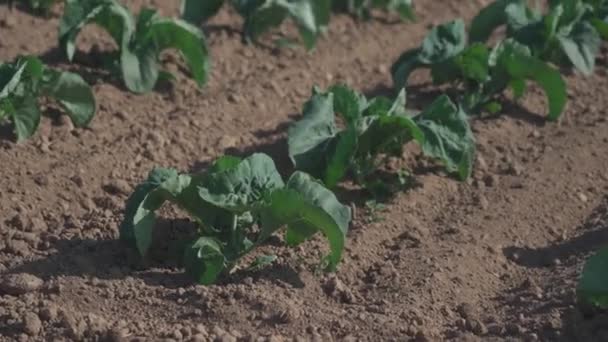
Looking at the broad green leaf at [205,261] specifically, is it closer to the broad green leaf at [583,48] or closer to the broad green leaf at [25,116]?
the broad green leaf at [25,116]

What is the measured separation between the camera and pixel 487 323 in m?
5.57

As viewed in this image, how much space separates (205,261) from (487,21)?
3.16m

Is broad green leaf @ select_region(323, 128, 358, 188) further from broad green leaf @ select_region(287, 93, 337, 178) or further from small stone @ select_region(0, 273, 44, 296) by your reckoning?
small stone @ select_region(0, 273, 44, 296)

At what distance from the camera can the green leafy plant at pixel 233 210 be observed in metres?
5.62

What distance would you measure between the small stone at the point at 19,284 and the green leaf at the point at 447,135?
79.8 inches

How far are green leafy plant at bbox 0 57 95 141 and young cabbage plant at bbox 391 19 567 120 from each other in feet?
5.69

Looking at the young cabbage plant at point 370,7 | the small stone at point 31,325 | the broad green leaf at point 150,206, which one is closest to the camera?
the small stone at point 31,325

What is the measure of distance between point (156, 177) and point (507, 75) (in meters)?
2.52

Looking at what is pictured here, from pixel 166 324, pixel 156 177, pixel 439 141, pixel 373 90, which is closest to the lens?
pixel 166 324

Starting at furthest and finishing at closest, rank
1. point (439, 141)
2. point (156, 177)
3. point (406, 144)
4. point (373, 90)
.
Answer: point (373, 90)
point (406, 144)
point (439, 141)
point (156, 177)

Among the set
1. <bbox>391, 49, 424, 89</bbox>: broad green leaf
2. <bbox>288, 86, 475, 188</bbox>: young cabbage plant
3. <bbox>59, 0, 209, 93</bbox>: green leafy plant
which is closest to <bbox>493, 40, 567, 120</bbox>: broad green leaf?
<bbox>391, 49, 424, 89</bbox>: broad green leaf

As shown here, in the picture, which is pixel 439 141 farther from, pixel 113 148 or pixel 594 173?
pixel 113 148

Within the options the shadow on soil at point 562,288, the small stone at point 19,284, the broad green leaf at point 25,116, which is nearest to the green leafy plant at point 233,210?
the small stone at point 19,284

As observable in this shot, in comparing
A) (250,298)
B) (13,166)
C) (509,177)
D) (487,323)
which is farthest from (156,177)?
(509,177)
